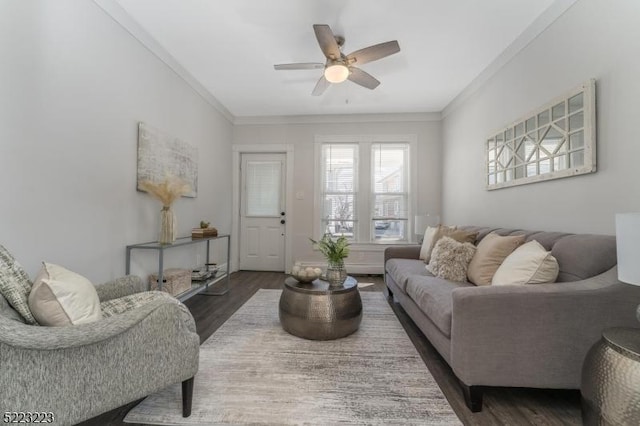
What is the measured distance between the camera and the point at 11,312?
1101 millimetres

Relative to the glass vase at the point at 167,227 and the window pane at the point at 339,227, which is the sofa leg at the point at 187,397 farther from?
the window pane at the point at 339,227

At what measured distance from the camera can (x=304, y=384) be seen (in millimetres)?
1656

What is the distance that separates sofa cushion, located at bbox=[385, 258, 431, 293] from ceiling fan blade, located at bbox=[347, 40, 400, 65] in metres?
1.95

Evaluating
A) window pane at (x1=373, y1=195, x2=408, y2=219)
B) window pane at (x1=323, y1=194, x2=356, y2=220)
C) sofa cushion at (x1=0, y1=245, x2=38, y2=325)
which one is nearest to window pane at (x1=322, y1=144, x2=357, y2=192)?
window pane at (x1=323, y1=194, x2=356, y2=220)

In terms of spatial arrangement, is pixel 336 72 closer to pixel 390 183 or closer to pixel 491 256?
pixel 491 256

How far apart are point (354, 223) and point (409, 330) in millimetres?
2409

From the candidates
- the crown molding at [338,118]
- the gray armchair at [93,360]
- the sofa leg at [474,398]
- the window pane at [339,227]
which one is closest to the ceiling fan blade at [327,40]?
the gray armchair at [93,360]

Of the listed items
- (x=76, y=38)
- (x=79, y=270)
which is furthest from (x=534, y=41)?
(x=79, y=270)

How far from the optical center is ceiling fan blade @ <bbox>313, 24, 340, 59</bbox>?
2.08 metres

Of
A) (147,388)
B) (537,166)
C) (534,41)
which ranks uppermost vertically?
(534,41)

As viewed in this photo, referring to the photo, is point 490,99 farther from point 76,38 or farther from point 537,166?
point 76,38

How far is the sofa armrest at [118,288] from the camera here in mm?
1616

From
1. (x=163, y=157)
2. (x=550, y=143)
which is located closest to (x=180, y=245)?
(x=163, y=157)

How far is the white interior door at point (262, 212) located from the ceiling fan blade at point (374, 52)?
8.51 feet
